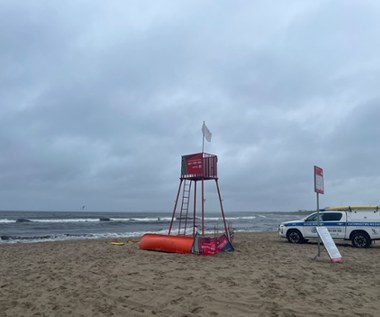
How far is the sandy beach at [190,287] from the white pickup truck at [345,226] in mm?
6146

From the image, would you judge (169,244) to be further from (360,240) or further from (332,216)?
(360,240)

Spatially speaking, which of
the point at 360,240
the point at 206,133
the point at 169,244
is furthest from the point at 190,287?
the point at 360,240

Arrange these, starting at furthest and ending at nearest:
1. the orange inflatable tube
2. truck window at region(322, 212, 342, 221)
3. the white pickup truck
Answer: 1. truck window at region(322, 212, 342, 221)
2. the white pickup truck
3. the orange inflatable tube

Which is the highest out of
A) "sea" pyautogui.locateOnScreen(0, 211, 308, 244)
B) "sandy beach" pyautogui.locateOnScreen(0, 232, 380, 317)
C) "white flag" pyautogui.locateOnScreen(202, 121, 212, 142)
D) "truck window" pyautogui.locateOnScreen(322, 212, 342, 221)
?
"white flag" pyautogui.locateOnScreen(202, 121, 212, 142)

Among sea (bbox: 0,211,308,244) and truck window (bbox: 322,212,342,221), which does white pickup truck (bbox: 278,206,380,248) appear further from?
sea (bbox: 0,211,308,244)

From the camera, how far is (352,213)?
58.7 ft

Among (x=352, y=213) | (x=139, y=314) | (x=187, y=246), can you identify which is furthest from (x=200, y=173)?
(x=139, y=314)

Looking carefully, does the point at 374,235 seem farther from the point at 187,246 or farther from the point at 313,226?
the point at 187,246

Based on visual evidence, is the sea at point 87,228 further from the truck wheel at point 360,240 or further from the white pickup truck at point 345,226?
the truck wheel at point 360,240

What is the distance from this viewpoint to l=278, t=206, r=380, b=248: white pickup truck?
678 inches

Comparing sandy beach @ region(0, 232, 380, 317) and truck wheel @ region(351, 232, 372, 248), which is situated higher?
truck wheel @ region(351, 232, 372, 248)

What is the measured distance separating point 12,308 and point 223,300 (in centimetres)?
369

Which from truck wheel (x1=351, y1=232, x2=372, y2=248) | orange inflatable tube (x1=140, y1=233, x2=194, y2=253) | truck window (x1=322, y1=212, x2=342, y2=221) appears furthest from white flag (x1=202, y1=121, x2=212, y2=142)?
truck wheel (x1=351, y1=232, x2=372, y2=248)

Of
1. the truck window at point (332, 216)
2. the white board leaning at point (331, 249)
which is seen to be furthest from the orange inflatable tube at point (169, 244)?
the truck window at point (332, 216)
